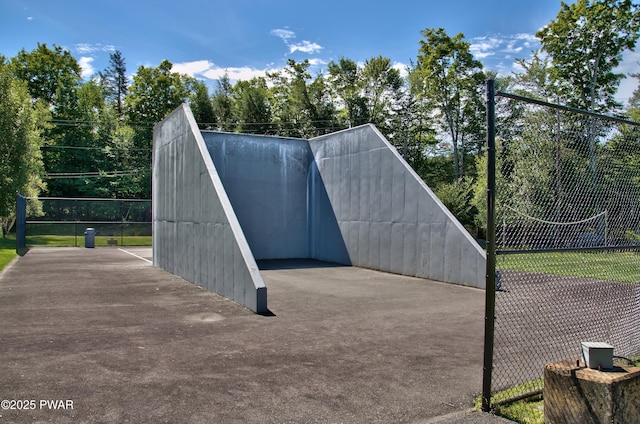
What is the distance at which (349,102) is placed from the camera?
3928 centimetres

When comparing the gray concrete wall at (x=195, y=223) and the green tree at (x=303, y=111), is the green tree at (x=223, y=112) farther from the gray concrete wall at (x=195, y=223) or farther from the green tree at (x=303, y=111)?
the gray concrete wall at (x=195, y=223)

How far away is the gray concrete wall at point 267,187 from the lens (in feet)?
56.2

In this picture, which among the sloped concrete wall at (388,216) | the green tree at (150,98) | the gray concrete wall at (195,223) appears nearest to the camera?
the gray concrete wall at (195,223)

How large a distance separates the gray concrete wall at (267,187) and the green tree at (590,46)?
21.4m

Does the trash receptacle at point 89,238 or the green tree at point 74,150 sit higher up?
the green tree at point 74,150

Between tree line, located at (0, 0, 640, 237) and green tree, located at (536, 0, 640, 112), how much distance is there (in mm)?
63

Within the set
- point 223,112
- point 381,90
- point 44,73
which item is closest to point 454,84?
point 381,90

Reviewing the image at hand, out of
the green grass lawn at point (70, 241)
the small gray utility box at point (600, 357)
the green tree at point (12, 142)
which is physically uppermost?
the green tree at point (12, 142)

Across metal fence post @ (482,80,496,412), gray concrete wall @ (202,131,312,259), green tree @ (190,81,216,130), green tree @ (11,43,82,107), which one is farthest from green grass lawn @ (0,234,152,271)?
metal fence post @ (482,80,496,412)

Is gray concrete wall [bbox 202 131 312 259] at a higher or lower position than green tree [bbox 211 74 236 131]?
lower

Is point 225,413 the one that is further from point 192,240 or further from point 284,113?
point 284,113

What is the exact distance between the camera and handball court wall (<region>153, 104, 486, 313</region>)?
10000 mm

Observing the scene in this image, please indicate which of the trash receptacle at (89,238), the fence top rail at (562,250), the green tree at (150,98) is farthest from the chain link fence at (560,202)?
the green tree at (150,98)

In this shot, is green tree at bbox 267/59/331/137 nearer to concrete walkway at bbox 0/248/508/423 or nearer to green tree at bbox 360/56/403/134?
green tree at bbox 360/56/403/134
